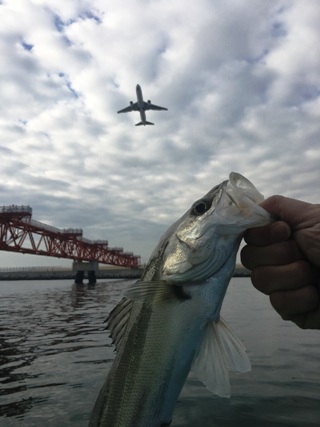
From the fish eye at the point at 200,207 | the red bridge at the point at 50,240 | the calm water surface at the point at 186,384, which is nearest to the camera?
the fish eye at the point at 200,207

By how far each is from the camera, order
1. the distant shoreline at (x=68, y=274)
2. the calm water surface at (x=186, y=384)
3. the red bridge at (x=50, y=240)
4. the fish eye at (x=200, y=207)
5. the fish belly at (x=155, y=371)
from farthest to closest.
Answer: the distant shoreline at (x=68, y=274) → the red bridge at (x=50, y=240) → the calm water surface at (x=186, y=384) → the fish eye at (x=200, y=207) → the fish belly at (x=155, y=371)

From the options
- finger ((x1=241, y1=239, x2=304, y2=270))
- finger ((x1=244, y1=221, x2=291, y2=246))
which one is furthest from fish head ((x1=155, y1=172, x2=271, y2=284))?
finger ((x1=241, y1=239, x2=304, y2=270))

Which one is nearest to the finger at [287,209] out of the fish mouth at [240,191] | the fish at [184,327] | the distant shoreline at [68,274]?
the fish mouth at [240,191]

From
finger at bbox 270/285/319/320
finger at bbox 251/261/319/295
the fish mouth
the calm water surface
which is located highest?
the fish mouth

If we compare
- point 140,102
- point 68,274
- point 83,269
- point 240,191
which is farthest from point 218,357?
point 68,274

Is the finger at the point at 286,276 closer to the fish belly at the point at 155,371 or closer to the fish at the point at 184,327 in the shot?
the fish at the point at 184,327

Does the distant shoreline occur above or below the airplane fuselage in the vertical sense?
below

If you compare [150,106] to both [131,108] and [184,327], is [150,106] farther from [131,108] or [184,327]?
[184,327]

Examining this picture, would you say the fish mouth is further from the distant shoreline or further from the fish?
the distant shoreline

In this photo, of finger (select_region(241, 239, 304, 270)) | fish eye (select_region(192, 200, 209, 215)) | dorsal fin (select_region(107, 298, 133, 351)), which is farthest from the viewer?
finger (select_region(241, 239, 304, 270))
